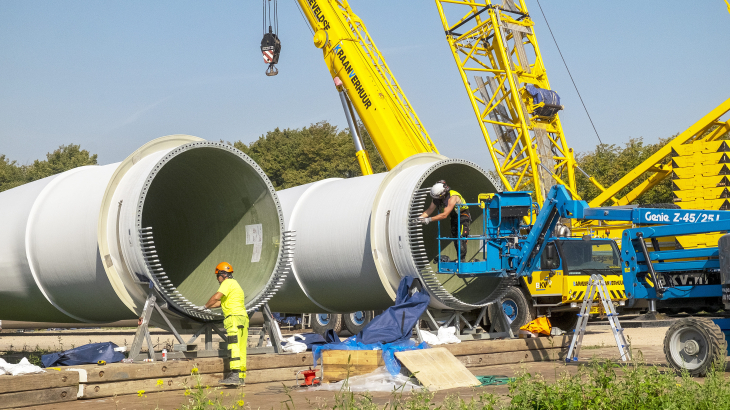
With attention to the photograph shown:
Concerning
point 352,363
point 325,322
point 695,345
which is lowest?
point 325,322

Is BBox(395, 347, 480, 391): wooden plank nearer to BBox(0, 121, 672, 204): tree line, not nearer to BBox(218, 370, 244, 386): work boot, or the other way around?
BBox(218, 370, 244, 386): work boot

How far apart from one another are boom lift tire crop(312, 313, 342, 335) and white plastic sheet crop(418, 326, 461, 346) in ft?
18.4

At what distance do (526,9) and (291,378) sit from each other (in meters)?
17.5

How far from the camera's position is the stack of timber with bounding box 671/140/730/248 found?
1858 cm

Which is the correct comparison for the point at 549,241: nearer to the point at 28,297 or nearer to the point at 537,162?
the point at 28,297

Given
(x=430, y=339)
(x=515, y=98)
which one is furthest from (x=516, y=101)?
(x=430, y=339)

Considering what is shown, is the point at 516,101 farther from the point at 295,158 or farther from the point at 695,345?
the point at 295,158

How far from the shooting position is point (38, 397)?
26.6 feet

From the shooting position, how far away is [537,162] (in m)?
23.0

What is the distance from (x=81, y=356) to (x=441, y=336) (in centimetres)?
526

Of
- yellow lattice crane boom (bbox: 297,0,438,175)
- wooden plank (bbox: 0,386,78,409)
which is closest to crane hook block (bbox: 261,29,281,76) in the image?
yellow lattice crane boom (bbox: 297,0,438,175)

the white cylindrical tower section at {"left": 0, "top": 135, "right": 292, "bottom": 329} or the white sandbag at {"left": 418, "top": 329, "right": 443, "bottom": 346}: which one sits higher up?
the white cylindrical tower section at {"left": 0, "top": 135, "right": 292, "bottom": 329}

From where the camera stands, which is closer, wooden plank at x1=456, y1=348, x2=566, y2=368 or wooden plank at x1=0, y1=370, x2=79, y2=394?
wooden plank at x1=0, y1=370, x2=79, y2=394

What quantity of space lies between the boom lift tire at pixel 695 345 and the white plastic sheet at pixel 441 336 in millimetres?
3151
